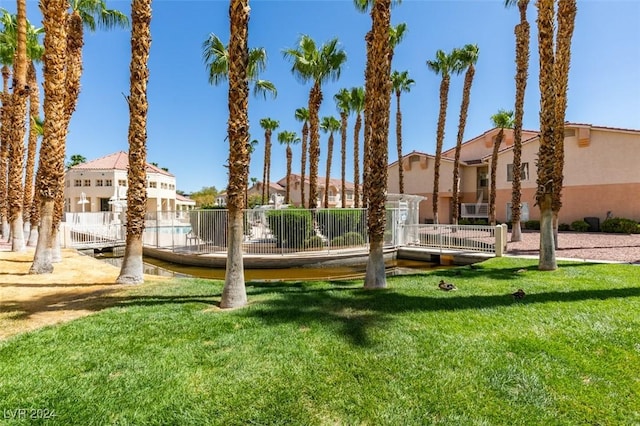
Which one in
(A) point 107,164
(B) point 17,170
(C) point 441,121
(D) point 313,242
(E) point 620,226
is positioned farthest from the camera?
(A) point 107,164

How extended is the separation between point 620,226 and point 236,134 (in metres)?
24.6

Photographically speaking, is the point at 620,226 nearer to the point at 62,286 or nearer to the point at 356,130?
the point at 356,130

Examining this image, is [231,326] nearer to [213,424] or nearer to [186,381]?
[186,381]

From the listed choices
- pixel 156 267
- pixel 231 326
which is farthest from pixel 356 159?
pixel 231 326

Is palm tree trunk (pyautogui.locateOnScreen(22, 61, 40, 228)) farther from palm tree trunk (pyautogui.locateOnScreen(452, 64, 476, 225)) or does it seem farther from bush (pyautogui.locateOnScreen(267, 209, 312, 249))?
palm tree trunk (pyautogui.locateOnScreen(452, 64, 476, 225))

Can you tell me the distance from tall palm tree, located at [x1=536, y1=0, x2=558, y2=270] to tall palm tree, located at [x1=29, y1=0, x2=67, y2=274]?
47.4ft

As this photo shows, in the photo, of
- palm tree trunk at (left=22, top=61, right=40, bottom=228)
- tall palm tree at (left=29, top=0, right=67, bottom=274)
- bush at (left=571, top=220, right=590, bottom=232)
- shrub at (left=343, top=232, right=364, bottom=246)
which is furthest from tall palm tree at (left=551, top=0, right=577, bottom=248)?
palm tree trunk at (left=22, top=61, right=40, bottom=228)

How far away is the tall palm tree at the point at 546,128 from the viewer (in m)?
10.1

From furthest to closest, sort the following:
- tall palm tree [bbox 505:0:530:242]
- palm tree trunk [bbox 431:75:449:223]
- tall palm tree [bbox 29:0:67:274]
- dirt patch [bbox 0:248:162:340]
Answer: palm tree trunk [bbox 431:75:449:223] < tall palm tree [bbox 505:0:530:242] < tall palm tree [bbox 29:0:67:274] < dirt patch [bbox 0:248:162:340]

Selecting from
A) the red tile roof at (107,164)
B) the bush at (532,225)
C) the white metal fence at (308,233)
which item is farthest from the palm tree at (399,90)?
the red tile roof at (107,164)

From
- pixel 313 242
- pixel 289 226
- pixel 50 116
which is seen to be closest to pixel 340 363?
pixel 50 116

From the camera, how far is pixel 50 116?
32.8 ft

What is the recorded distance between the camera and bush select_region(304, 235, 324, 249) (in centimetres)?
1566

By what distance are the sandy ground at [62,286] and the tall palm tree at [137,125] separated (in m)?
1.18
